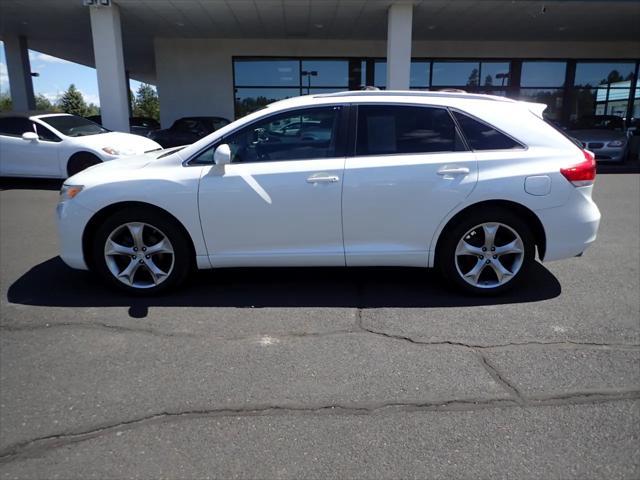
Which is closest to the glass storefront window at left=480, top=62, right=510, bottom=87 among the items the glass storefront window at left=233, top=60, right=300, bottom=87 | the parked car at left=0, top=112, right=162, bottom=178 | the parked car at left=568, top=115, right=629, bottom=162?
the parked car at left=568, top=115, right=629, bottom=162

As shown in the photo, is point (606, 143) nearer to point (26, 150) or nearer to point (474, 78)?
point (474, 78)

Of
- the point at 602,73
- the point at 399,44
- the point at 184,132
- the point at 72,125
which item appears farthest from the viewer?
the point at 602,73

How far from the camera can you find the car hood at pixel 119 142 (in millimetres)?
10030

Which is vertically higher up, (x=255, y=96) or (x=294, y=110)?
(x=255, y=96)

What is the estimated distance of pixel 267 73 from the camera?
19766 mm

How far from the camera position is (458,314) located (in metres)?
4.02

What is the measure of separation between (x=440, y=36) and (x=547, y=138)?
52.5ft

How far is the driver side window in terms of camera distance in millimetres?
4258

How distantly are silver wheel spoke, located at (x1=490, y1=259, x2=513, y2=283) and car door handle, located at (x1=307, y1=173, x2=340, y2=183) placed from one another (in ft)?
5.04

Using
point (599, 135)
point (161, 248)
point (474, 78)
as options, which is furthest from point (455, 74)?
point (161, 248)

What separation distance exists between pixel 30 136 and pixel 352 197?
8.80 metres

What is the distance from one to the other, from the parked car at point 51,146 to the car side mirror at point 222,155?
21.9 ft

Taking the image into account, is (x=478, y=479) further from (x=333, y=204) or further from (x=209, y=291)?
(x=209, y=291)

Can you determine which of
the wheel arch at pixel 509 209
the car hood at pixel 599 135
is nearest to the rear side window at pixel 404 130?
the wheel arch at pixel 509 209
